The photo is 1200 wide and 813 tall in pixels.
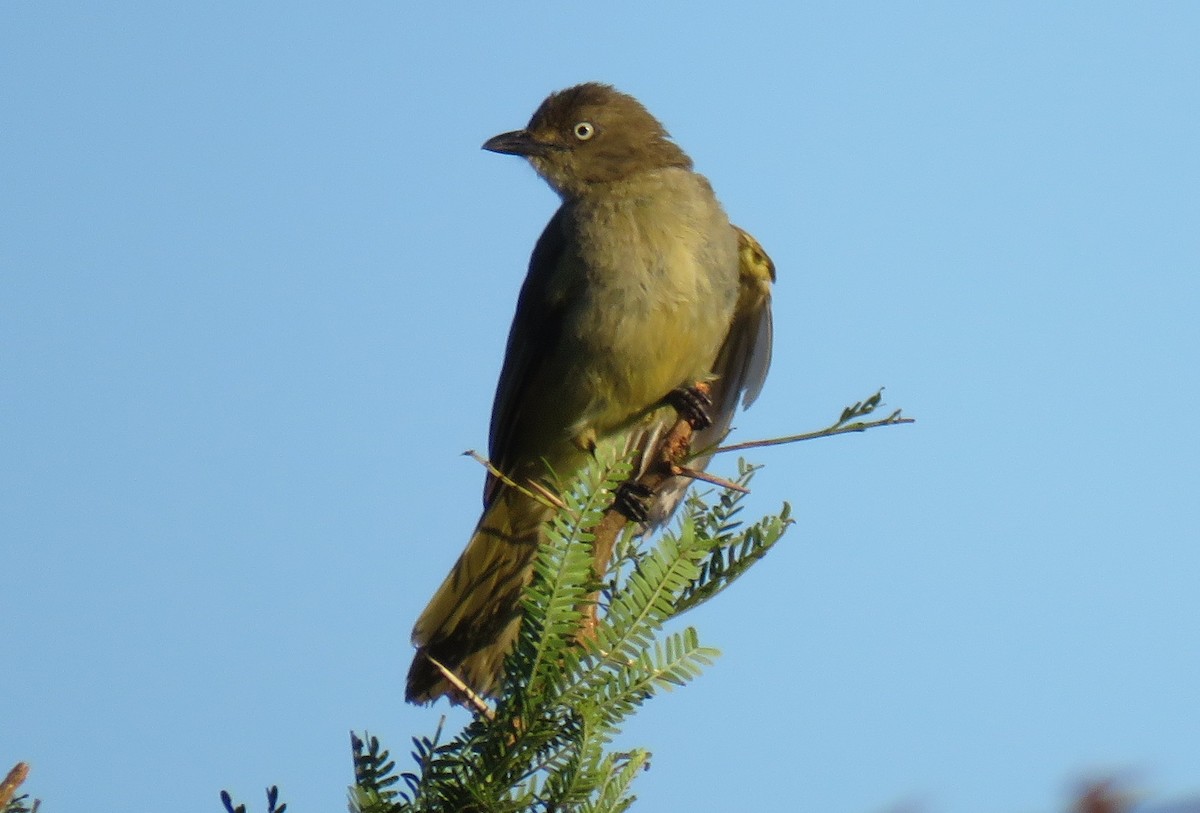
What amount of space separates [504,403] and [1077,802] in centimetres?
555

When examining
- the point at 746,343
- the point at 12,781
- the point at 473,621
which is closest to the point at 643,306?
the point at 746,343

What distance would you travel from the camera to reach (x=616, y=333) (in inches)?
232

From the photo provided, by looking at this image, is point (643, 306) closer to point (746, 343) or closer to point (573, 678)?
point (746, 343)

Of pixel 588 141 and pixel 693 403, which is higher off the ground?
pixel 588 141

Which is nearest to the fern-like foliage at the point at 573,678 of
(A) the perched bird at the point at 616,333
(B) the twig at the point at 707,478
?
(B) the twig at the point at 707,478

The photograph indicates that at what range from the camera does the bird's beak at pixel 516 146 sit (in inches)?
281

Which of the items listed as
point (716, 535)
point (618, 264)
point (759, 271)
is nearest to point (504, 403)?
point (618, 264)

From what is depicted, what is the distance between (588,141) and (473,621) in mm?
3315

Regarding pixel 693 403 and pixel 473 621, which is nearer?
pixel 473 621

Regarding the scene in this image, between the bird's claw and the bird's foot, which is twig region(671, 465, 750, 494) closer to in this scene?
the bird's claw

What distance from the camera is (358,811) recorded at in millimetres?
2391

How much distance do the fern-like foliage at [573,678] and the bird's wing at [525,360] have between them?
3.28 m

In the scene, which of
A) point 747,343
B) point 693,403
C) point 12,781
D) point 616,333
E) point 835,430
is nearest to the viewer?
point 12,781

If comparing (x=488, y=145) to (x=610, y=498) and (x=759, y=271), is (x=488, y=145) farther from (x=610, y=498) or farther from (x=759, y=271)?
(x=610, y=498)
